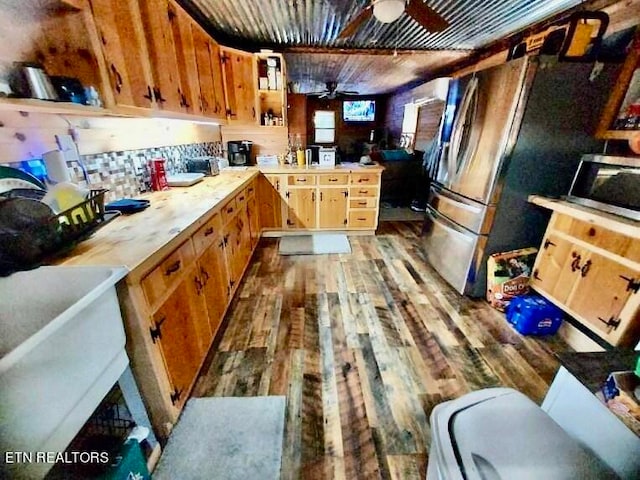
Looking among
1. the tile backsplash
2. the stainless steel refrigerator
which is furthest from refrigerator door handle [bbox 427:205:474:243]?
the tile backsplash

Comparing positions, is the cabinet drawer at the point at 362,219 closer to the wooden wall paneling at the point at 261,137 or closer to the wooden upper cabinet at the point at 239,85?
the wooden wall paneling at the point at 261,137

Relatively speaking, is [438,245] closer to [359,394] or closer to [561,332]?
[561,332]

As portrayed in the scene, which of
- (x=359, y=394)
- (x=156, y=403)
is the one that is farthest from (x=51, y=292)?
(x=359, y=394)

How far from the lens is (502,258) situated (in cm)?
215

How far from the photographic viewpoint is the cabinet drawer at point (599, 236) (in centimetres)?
140

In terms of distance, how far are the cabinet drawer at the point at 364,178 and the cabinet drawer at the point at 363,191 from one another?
6cm

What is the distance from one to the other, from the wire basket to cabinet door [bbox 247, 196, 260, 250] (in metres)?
1.64

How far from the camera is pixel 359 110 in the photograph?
30.8 feet

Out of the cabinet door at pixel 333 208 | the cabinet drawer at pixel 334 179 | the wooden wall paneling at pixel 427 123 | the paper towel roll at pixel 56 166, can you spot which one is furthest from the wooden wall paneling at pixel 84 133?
the wooden wall paneling at pixel 427 123

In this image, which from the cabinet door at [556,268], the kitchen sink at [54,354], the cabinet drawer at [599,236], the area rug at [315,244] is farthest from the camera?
the area rug at [315,244]

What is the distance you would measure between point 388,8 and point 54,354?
8.06 feet

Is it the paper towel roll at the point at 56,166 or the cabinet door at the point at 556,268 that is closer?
the paper towel roll at the point at 56,166

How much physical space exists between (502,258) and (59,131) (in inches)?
117

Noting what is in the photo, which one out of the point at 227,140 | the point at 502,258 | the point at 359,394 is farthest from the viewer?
the point at 227,140
